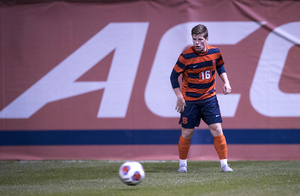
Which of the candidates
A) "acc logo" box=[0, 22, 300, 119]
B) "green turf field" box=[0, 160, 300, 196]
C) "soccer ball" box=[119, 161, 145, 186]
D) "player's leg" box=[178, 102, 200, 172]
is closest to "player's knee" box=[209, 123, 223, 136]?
"player's leg" box=[178, 102, 200, 172]

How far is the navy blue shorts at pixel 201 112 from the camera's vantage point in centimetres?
504

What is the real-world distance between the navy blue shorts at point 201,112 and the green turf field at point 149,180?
25.3 inches

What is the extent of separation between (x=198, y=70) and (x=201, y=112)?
1.75 feet

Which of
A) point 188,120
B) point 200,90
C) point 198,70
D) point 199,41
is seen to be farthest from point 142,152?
point 199,41

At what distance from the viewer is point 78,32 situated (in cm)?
691

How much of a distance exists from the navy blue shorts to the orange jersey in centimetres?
6

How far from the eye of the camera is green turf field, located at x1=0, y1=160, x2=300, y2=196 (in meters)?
3.69

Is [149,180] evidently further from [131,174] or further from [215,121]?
[215,121]

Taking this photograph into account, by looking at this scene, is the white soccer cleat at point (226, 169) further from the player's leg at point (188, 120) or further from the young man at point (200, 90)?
the player's leg at point (188, 120)

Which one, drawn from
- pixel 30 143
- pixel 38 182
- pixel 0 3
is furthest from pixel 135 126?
pixel 0 3

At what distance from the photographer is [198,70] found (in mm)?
5031

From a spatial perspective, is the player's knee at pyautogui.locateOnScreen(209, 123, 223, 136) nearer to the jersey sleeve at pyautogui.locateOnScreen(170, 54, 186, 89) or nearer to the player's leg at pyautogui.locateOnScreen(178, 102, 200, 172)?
the player's leg at pyautogui.locateOnScreen(178, 102, 200, 172)

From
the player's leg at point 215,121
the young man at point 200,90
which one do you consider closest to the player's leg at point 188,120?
the young man at point 200,90

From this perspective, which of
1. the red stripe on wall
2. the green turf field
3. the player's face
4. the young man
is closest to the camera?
the green turf field
